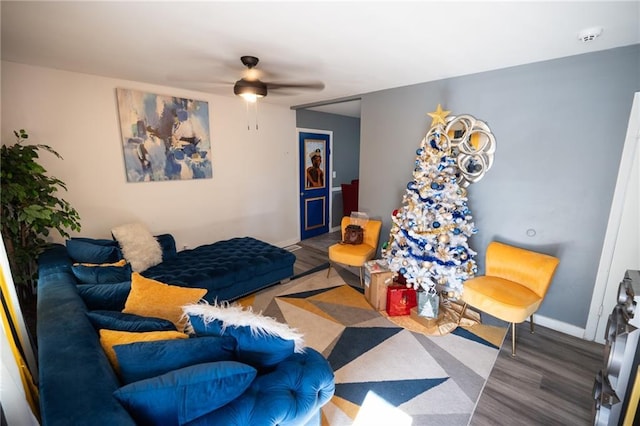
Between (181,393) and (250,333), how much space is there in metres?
0.37

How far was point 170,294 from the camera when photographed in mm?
1788

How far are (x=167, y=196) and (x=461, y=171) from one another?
11.9 ft

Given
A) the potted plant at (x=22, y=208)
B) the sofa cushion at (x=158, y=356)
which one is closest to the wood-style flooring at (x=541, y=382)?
the sofa cushion at (x=158, y=356)

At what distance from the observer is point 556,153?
2518 millimetres

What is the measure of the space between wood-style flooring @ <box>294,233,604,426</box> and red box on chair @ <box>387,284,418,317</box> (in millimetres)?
878

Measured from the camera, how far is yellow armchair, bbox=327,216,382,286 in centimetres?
338

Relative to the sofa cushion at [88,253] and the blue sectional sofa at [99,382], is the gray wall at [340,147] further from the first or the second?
the blue sectional sofa at [99,382]

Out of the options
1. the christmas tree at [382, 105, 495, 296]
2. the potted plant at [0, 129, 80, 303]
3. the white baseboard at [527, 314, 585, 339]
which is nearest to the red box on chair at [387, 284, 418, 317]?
the christmas tree at [382, 105, 495, 296]

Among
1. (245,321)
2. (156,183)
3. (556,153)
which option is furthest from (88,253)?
(556,153)

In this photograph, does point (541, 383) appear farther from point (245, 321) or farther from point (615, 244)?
point (245, 321)

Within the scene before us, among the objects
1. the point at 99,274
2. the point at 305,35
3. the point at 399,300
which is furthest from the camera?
the point at 399,300

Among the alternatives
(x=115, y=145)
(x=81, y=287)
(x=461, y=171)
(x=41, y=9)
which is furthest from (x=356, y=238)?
(x=41, y=9)

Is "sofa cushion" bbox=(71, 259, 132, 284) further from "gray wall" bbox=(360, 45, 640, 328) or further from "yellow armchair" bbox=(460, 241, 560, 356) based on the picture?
"gray wall" bbox=(360, 45, 640, 328)

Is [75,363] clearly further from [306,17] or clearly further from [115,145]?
[115,145]
